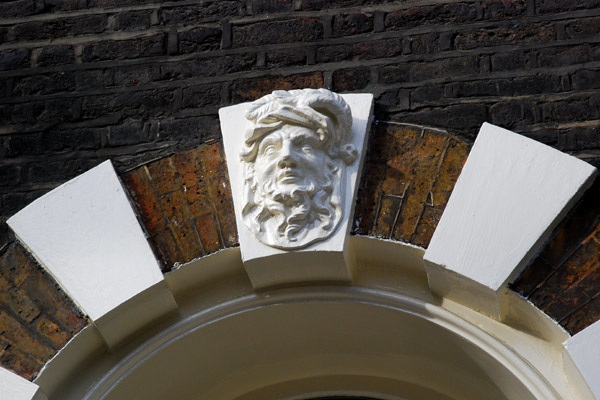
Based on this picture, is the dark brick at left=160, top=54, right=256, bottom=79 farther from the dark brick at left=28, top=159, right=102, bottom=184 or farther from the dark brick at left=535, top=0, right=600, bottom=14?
the dark brick at left=535, top=0, right=600, bottom=14

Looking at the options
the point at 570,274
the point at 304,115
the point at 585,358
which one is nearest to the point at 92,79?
Result: the point at 304,115

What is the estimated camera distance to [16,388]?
308cm

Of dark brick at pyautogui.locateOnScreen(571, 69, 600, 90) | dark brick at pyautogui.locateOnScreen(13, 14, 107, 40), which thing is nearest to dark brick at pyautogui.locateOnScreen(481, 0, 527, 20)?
dark brick at pyautogui.locateOnScreen(571, 69, 600, 90)

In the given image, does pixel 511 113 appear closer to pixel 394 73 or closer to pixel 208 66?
Result: pixel 394 73

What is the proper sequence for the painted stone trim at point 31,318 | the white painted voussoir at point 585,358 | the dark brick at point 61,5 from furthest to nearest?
1. the dark brick at point 61,5
2. the painted stone trim at point 31,318
3. the white painted voussoir at point 585,358

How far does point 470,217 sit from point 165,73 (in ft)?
3.90

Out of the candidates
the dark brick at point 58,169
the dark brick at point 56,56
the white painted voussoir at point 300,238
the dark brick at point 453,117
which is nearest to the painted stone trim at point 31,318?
the dark brick at point 58,169

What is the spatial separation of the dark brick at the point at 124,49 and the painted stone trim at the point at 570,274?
1498 mm

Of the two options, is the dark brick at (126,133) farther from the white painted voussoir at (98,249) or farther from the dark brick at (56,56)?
the dark brick at (56,56)

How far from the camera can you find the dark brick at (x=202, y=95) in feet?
11.7

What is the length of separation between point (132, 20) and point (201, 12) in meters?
0.25

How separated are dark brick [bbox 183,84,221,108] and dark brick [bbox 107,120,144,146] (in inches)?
7.0

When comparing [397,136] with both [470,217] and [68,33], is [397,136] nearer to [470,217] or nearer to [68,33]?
[470,217]

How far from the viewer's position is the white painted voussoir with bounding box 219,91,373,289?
3.16 meters
